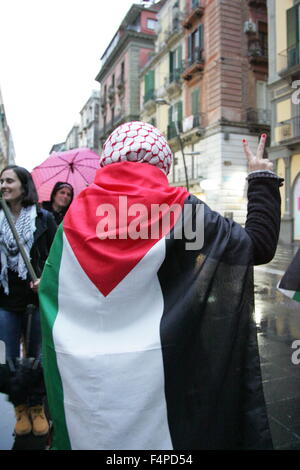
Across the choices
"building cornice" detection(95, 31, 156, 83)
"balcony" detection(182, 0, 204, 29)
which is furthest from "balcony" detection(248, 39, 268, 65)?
"building cornice" detection(95, 31, 156, 83)

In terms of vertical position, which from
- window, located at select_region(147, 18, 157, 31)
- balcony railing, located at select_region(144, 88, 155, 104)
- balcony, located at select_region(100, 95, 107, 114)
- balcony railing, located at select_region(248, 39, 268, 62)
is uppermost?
window, located at select_region(147, 18, 157, 31)

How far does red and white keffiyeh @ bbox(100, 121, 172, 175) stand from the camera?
154cm

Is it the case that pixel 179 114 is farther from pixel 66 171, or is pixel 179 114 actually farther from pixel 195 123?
pixel 66 171

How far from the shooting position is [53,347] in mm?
1463

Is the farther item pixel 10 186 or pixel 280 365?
pixel 280 365

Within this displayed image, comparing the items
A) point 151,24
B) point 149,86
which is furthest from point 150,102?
point 151,24

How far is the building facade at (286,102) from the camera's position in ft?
59.6

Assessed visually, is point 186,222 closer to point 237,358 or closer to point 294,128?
point 237,358

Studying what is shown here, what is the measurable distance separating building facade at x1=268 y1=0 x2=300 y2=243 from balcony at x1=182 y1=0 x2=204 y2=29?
5126 millimetres

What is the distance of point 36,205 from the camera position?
275 centimetres

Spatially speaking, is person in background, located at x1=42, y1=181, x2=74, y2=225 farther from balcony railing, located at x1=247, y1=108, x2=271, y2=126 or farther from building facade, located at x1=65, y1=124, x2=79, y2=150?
building facade, located at x1=65, y1=124, x2=79, y2=150

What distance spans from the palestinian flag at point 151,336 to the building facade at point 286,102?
17.8 metres

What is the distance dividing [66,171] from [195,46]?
74.9 feet
